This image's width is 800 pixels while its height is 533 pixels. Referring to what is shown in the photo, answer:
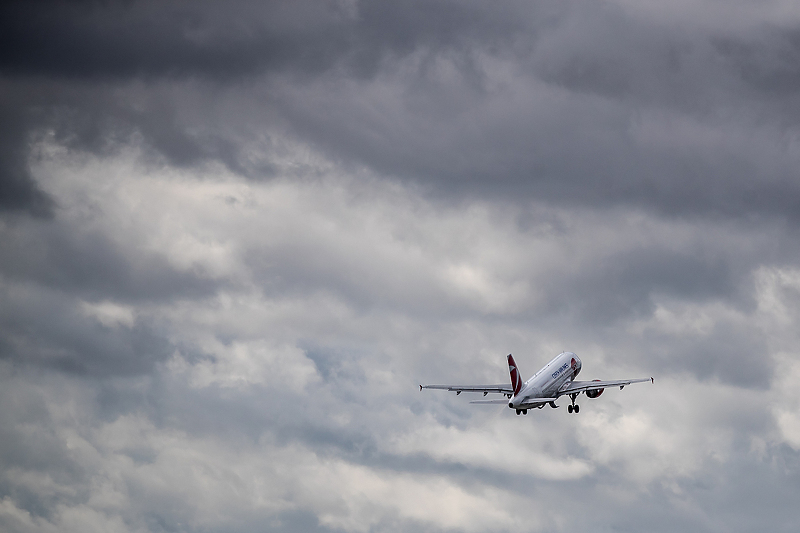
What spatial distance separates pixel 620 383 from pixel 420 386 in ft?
Result: 124

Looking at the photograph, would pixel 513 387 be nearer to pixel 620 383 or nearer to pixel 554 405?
pixel 554 405

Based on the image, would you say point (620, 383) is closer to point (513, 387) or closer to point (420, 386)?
point (513, 387)

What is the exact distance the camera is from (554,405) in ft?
642

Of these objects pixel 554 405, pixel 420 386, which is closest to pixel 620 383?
pixel 554 405

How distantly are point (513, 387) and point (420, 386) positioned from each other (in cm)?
1728

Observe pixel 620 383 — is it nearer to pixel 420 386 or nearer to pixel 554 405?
pixel 554 405

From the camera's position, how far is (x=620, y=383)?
199875 mm

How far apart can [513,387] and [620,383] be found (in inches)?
815

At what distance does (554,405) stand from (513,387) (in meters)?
8.16

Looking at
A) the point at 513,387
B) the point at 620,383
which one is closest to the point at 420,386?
the point at 513,387

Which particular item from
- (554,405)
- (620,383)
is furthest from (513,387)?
(620,383)

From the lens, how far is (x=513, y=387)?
646ft
